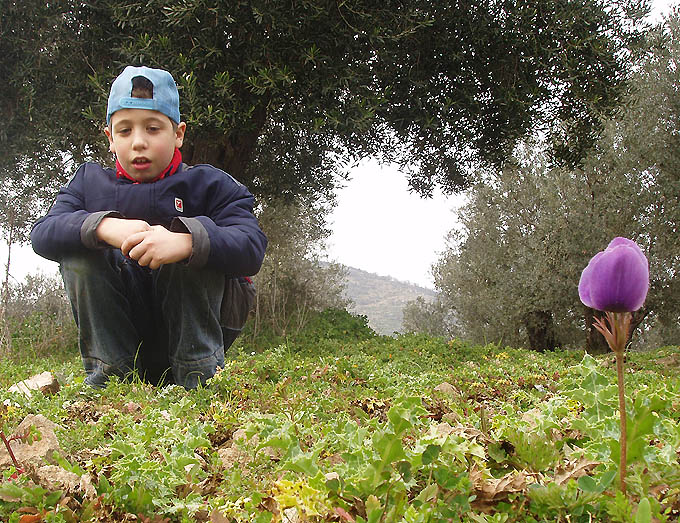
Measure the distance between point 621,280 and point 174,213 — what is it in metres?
3.03

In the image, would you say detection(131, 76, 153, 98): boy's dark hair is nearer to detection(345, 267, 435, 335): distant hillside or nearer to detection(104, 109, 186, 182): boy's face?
detection(104, 109, 186, 182): boy's face

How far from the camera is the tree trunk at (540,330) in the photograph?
1552cm

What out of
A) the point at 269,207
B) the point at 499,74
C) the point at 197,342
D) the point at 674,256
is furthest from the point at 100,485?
the point at 674,256

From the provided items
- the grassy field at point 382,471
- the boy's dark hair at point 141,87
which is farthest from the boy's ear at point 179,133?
the grassy field at point 382,471

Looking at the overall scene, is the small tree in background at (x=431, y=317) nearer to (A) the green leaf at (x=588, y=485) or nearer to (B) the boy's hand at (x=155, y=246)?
(B) the boy's hand at (x=155, y=246)

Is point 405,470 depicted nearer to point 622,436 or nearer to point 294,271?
point 622,436

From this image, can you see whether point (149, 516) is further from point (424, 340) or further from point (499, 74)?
point (499, 74)

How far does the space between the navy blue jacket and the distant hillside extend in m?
17.8

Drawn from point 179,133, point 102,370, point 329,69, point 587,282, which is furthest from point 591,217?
point 587,282

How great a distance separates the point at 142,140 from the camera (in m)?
3.52

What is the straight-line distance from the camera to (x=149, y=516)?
150cm

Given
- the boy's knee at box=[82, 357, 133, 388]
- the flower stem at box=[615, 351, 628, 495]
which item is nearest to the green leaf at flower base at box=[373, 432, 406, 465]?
the flower stem at box=[615, 351, 628, 495]

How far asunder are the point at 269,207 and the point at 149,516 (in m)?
12.7

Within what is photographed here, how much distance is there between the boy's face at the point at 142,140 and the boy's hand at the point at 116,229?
1.69 feet
